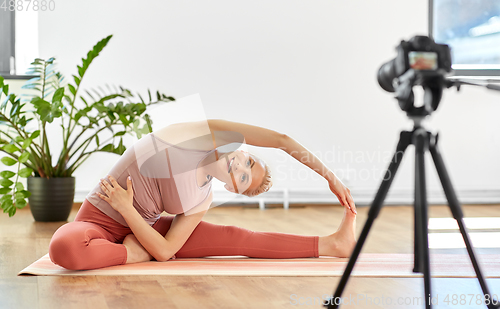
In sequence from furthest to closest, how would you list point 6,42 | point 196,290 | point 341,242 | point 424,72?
1. point 6,42
2. point 341,242
3. point 196,290
4. point 424,72

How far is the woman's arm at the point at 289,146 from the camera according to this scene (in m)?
1.64

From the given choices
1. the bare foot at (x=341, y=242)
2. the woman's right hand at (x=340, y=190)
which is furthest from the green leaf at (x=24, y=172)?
the woman's right hand at (x=340, y=190)

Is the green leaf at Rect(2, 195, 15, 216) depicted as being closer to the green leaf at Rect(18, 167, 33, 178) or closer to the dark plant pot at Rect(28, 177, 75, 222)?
the green leaf at Rect(18, 167, 33, 178)

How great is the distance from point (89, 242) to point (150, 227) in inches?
8.1

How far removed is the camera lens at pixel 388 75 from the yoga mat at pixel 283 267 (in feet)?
2.47

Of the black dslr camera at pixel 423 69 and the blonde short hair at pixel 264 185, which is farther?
the blonde short hair at pixel 264 185

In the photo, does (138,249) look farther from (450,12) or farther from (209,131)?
(450,12)

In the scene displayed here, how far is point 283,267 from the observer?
1738mm

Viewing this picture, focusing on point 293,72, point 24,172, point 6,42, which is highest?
point 6,42

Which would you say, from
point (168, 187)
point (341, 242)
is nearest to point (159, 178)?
point (168, 187)

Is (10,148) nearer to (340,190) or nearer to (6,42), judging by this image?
(6,42)

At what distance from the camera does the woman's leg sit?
1.60 m

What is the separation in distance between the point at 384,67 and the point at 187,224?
3.25 feet

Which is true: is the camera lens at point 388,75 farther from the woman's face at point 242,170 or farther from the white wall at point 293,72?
the white wall at point 293,72
